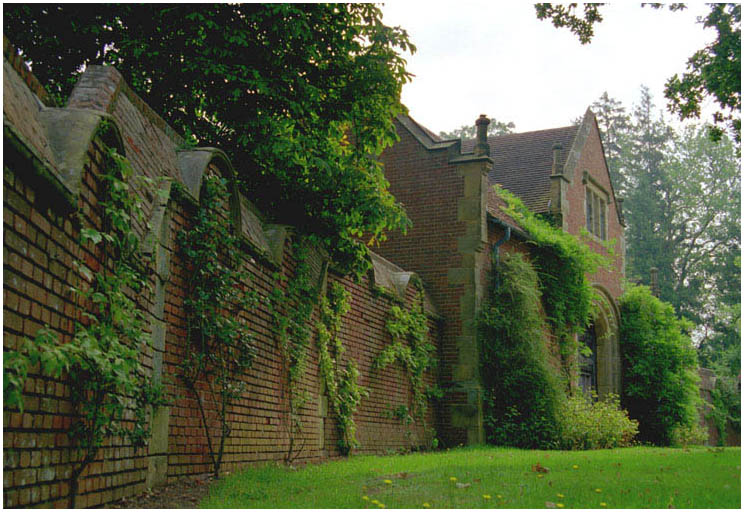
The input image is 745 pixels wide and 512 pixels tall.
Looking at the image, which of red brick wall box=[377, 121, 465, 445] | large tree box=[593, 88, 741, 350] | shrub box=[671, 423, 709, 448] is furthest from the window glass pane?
large tree box=[593, 88, 741, 350]

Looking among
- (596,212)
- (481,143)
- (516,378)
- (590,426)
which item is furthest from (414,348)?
(596,212)

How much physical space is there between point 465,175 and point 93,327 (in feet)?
41.8

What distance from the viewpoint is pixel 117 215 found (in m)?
5.55

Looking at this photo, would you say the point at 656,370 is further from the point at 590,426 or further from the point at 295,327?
the point at 295,327

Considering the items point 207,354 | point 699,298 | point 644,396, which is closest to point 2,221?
point 207,354

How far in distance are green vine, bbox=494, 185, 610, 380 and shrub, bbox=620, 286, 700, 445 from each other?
4530mm

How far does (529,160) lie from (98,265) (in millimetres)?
18726

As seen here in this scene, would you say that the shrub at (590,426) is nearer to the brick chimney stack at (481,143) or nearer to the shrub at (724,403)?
the brick chimney stack at (481,143)

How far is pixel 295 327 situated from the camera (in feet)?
33.5

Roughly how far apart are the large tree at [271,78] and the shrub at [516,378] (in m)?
6.12

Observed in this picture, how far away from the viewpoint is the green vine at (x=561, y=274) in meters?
19.0

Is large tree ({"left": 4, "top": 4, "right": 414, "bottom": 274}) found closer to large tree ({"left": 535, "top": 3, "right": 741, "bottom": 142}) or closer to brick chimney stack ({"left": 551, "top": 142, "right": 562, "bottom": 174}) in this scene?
large tree ({"left": 535, "top": 3, "right": 741, "bottom": 142})

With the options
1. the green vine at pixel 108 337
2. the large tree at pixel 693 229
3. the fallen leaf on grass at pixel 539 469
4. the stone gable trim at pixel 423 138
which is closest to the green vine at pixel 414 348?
the stone gable trim at pixel 423 138

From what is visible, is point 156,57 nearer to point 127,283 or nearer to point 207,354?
point 207,354
